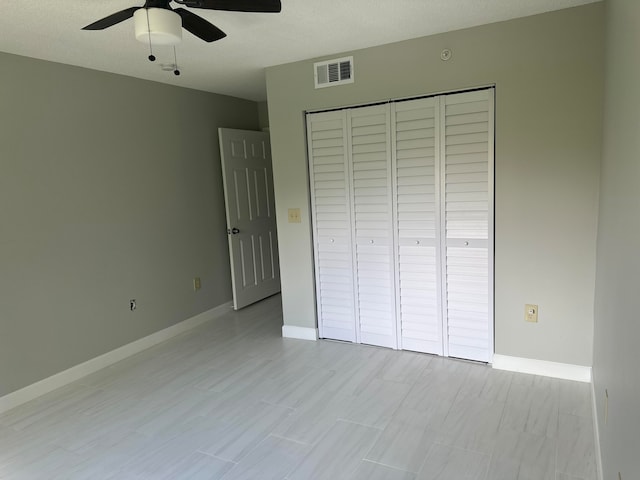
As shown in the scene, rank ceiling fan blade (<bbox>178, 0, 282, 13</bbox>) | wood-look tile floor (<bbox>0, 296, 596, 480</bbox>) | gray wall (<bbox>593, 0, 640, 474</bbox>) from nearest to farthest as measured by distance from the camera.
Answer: gray wall (<bbox>593, 0, 640, 474</bbox>) < ceiling fan blade (<bbox>178, 0, 282, 13</bbox>) < wood-look tile floor (<bbox>0, 296, 596, 480</bbox>)

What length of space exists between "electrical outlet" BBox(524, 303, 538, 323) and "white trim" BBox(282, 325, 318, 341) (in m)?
1.73

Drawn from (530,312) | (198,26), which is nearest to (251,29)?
(198,26)

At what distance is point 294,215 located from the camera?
3.81 metres

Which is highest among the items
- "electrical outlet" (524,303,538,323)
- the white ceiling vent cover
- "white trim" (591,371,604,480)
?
the white ceiling vent cover

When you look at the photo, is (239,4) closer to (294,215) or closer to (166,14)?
(166,14)

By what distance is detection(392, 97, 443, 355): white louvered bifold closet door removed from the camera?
3.21 meters

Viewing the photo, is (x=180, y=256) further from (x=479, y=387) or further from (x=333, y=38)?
(x=479, y=387)

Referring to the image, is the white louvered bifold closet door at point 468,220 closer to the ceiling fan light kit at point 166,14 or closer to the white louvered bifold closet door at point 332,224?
the white louvered bifold closet door at point 332,224

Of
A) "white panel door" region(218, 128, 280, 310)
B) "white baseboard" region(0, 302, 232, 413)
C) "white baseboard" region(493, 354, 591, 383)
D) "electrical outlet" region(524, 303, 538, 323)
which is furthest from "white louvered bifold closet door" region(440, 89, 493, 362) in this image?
"white baseboard" region(0, 302, 232, 413)

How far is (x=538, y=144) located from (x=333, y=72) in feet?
5.25

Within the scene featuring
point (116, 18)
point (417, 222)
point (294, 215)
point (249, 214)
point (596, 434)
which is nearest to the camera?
point (116, 18)

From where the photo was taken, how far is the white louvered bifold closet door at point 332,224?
3.57 meters

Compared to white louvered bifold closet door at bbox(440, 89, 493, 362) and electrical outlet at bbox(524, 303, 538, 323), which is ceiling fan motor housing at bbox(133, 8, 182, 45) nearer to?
white louvered bifold closet door at bbox(440, 89, 493, 362)

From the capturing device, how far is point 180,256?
430 cm
